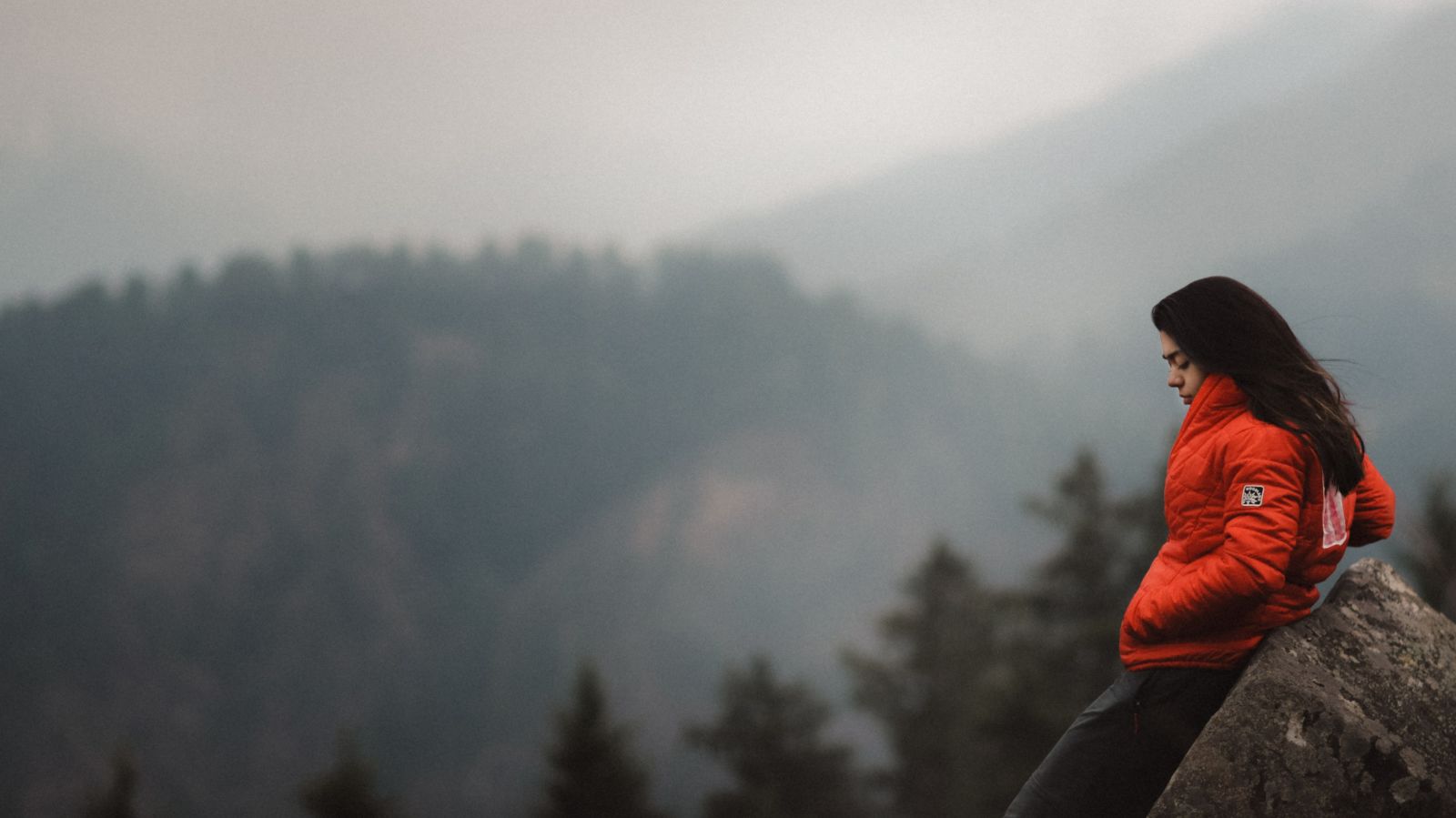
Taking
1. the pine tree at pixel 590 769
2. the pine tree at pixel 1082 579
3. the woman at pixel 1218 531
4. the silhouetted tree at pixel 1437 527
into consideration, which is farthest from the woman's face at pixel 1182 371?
the pine tree at pixel 590 769

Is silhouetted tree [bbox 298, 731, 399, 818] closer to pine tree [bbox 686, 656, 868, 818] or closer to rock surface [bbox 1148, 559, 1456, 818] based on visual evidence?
pine tree [bbox 686, 656, 868, 818]

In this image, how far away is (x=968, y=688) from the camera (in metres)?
23.7

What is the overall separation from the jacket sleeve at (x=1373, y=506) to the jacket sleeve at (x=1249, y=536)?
1.35 ft

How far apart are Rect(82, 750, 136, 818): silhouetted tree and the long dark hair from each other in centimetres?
1966

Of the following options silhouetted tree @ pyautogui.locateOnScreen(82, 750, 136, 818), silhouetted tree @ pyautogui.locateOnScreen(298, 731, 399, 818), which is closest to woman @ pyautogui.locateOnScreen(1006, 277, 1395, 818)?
silhouetted tree @ pyautogui.locateOnScreen(298, 731, 399, 818)

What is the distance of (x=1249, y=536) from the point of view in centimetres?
249

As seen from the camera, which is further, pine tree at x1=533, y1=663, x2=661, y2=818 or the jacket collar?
pine tree at x1=533, y1=663, x2=661, y2=818

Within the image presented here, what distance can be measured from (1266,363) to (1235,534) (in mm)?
522

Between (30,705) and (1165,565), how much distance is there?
147 m

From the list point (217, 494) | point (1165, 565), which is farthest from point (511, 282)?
point (1165, 565)

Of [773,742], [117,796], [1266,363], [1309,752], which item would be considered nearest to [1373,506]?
[1266,363]

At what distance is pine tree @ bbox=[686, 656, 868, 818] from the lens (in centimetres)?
2264

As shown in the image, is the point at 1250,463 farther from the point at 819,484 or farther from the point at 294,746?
the point at 819,484

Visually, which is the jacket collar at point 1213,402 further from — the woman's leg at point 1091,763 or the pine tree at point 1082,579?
the pine tree at point 1082,579
